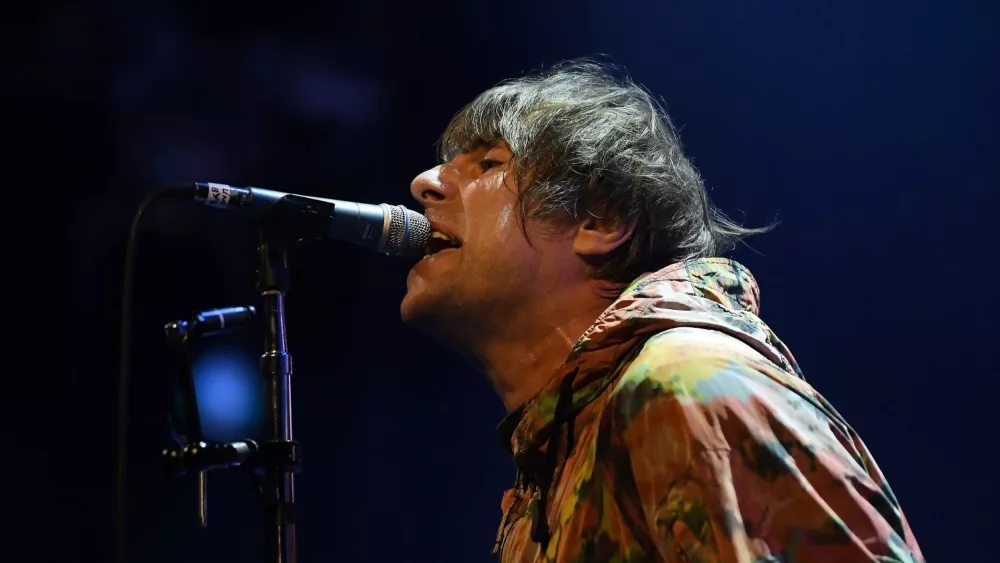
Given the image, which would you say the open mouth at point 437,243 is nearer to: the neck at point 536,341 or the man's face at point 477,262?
the man's face at point 477,262

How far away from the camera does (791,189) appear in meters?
3.19

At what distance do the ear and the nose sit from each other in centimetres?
30

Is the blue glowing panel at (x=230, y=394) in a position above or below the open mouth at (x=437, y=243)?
below

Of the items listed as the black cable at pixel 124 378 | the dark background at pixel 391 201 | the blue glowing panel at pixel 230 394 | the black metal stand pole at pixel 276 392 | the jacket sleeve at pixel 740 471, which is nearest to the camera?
the jacket sleeve at pixel 740 471

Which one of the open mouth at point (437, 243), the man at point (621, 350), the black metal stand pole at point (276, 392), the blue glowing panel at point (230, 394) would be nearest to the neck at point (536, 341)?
the man at point (621, 350)

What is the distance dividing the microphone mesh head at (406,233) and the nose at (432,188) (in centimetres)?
6

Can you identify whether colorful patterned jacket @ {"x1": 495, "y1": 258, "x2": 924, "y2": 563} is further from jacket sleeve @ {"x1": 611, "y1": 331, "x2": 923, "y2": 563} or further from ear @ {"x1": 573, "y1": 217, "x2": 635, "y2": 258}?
ear @ {"x1": 573, "y1": 217, "x2": 635, "y2": 258}

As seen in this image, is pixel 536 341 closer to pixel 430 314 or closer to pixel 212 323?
pixel 430 314

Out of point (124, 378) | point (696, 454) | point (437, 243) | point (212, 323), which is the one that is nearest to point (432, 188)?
point (437, 243)

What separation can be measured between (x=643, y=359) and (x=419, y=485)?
2.08 m

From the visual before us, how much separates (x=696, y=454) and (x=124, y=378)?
114cm

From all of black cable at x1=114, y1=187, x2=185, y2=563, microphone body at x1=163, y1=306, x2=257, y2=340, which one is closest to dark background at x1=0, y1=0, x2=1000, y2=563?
microphone body at x1=163, y1=306, x2=257, y2=340

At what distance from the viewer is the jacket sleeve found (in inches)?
41.8

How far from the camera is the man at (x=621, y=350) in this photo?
1097 mm
